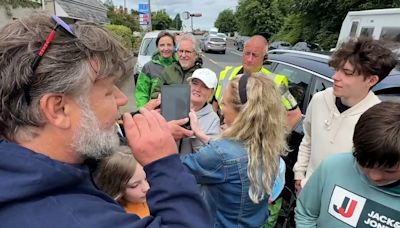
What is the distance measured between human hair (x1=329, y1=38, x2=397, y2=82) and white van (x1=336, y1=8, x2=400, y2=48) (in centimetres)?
686

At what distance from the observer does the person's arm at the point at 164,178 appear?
1.01m

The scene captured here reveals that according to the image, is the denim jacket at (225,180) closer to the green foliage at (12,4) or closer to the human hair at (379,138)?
the human hair at (379,138)

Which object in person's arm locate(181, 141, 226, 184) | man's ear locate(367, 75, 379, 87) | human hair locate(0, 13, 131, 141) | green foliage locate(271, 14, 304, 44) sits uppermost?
human hair locate(0, 13, 131, 141)

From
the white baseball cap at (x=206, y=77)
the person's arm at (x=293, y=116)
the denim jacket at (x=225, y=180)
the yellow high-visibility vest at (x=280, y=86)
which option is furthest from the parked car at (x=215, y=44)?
the denim jacket at (x=225, y=180)

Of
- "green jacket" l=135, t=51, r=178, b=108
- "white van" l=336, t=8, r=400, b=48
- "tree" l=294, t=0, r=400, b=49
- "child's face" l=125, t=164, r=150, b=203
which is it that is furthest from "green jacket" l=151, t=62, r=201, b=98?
"tree" l=294, t=0, r=400, b=49

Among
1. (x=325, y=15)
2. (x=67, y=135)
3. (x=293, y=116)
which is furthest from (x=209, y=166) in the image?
(x=325, y=15)

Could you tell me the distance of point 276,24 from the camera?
41.1 metres

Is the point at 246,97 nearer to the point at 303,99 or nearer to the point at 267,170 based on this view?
the point at 267,170

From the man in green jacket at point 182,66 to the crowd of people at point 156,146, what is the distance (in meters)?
0.99

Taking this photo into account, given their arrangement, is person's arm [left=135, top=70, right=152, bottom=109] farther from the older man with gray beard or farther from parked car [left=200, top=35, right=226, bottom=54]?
parked car [left=200, top=35, right=226, bottom=54]

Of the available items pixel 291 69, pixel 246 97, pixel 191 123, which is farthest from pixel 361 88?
pixel 291 69

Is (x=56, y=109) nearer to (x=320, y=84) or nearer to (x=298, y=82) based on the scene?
(x=320, y=84)

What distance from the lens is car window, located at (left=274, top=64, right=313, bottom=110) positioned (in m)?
3.73

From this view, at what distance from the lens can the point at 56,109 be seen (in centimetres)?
104
